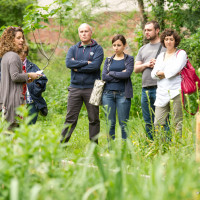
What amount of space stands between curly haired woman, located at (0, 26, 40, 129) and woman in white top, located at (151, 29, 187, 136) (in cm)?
184

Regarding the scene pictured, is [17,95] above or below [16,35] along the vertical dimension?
below

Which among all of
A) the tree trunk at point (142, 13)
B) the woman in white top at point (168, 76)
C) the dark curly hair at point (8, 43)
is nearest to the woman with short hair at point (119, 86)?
the woman in white top at point (168, 76)

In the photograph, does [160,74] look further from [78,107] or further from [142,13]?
[142,13]

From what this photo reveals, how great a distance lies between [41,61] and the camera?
16.5m

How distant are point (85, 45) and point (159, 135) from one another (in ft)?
8.15

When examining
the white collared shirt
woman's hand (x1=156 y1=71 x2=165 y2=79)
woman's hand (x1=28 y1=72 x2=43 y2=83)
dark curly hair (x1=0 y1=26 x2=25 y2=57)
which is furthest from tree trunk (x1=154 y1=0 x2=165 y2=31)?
dark curly hair (x1=0 y1=26 x2=25 y2=57)

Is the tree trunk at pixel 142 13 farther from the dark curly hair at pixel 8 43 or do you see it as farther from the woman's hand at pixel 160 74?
the dark curly hair at pixel 8 43

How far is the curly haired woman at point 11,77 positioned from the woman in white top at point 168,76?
1.84 metres

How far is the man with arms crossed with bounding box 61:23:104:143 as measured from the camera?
222 inches

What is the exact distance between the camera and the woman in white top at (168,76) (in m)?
4.76

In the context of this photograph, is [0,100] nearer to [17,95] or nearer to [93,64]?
[17,95]

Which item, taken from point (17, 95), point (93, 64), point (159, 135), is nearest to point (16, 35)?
point (17, 95)

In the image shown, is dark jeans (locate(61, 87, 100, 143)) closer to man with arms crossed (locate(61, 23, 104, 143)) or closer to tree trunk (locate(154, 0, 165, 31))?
man with arms crossed (locate(61, 23, 104, 143))

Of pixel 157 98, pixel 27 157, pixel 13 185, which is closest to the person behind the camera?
pixel 13 185
